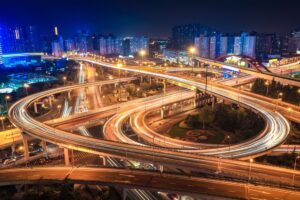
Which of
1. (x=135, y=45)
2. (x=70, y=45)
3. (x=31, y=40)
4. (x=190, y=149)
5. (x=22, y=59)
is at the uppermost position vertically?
(x=31, y=40)

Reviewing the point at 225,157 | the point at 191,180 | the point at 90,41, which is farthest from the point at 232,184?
the point at 90,41

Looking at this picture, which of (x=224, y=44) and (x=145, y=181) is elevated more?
(x=224, y=44)

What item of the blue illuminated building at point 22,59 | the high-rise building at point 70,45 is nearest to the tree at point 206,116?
the blue illuminated building at point 22,59

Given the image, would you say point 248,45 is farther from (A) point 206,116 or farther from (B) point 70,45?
(B) point 70,45

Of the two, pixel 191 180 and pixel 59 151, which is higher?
pixel 191 180

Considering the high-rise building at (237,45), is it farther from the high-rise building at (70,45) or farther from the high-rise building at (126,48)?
the high-rise building at (70,45)

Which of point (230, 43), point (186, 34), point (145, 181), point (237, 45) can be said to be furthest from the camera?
point (186, 34)

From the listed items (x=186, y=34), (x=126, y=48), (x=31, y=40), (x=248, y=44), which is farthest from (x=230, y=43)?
(x=31, y=40)

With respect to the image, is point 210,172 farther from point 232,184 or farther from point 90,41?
point 90,41

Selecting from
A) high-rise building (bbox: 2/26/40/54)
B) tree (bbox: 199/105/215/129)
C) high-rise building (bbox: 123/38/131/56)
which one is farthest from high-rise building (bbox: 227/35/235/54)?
high-rise building (bbox: 2/26/40/54)
